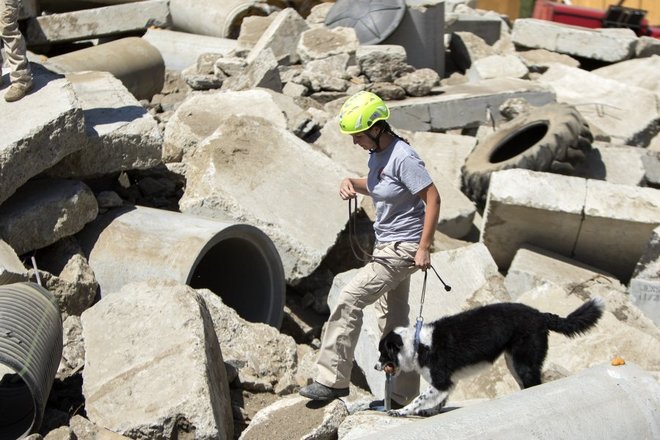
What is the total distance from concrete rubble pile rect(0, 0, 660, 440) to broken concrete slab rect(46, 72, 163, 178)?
0.05ft

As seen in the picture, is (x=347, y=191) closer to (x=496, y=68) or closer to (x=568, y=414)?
(x=568, y=414)

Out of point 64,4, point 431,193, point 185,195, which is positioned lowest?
point 64,4

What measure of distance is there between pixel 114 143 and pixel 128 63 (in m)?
5.30

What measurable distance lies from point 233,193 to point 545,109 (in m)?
4.26

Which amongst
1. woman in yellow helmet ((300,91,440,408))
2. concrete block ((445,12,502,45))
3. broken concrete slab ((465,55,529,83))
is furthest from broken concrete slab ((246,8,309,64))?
woman in yellow helmet ((300,91,440,408))

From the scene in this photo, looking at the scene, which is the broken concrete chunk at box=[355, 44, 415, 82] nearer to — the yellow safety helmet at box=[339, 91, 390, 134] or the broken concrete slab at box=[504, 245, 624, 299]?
the broken concrete slab at box=[504, 245, 624, 299]

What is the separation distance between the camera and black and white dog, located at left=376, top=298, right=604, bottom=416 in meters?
4.39

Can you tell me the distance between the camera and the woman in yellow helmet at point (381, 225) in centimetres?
434

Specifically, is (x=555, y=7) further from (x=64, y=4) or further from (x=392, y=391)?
(x=392, y=391)

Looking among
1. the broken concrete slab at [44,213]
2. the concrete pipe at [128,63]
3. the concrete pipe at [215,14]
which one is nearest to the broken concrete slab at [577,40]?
the concrete pipe at [215,14]

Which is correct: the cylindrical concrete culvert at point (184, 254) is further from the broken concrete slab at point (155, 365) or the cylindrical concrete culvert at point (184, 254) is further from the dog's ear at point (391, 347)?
the dog's ear at point (391, 347)

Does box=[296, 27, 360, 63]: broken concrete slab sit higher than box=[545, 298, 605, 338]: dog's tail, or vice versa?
box=[545, 298, 605, 338]: dog's tail

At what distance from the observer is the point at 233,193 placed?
21.6 feet

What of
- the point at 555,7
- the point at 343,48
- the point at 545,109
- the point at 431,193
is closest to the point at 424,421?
the point at 431,193
